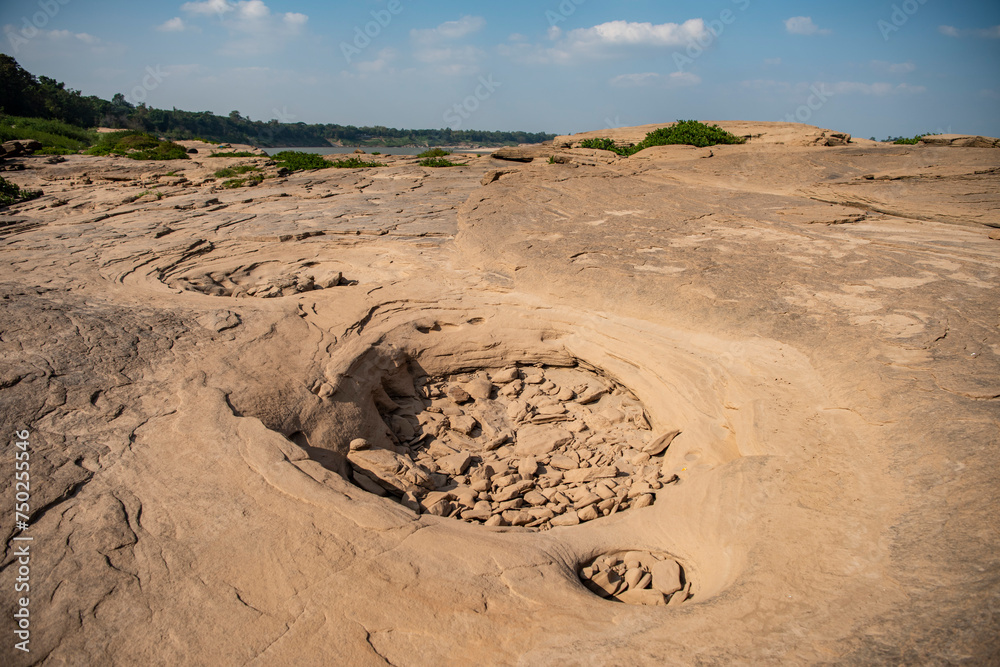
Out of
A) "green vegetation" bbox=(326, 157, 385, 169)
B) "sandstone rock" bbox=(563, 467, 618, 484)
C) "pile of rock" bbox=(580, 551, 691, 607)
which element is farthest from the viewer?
"green vegetation" bbox=(326, 157, 385, 169)

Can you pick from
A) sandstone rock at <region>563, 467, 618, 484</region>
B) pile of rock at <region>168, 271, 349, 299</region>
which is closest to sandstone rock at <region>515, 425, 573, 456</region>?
sandstone rock at <region>563, 467, 618, 484</region>

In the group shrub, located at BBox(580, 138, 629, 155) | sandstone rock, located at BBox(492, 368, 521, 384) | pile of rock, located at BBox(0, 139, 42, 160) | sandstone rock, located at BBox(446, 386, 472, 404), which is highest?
shrub, located at BBox(580, 138, 629, 155)

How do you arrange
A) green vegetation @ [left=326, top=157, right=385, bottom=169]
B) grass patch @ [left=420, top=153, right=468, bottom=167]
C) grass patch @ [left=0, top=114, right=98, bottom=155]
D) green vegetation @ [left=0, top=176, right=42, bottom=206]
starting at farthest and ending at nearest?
grass patch @ [left=0, top=114, right=98, bottom=155], green vegetation @ [left=326, top=157, right=385, bottom=169], grass patch @ [left=420, top=153, right=468, bottom=167], green vegetation @ [left=0, top=176, right=42, bottom=206]

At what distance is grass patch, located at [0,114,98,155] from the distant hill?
3.03 meters

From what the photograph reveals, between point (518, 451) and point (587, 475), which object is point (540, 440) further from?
point (587, 475)

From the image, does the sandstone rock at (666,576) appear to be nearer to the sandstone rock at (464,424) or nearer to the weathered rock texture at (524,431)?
the weathered rock texture at (524,431)

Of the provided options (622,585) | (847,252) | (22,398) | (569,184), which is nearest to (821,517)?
(622,585)

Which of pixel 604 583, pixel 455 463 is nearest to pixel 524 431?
pixel 455 463

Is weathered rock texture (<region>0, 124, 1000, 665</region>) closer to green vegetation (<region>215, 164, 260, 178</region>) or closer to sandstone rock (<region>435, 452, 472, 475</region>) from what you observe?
sandstone rock (<region>435, 452, 472, 475</region>)

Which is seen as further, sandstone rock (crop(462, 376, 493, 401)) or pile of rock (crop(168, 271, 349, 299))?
pile of rock (crop(168, 271, 349, 299))

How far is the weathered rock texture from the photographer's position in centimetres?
209

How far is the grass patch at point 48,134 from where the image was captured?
1714 cm

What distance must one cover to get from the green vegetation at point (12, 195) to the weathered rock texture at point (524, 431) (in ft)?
10.1

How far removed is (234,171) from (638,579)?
541 inches
